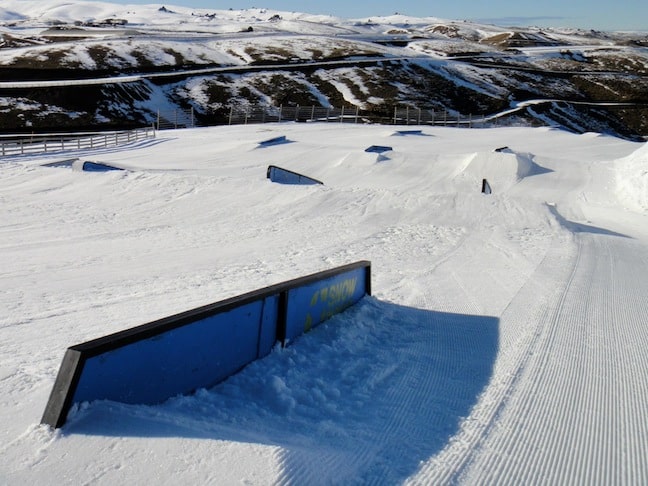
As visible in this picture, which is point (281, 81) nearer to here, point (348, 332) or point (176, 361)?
point (348, 332)

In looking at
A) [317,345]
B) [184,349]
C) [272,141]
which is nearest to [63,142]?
[272,141]

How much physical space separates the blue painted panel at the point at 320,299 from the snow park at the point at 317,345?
3 cm

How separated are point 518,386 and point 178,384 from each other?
3.04 m

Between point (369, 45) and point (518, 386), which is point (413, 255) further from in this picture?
point (369, 45)

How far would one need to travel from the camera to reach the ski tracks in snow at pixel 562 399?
430 centimetres

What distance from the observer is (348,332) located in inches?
271

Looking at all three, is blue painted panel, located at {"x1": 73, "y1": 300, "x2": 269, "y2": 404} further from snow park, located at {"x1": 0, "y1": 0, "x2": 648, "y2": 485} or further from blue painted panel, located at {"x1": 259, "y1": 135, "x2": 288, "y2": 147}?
blue painted panel, located at {"x1": 259, "y1": 135, "x2": 288, "y2": 147}

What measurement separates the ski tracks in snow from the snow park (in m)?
0.02

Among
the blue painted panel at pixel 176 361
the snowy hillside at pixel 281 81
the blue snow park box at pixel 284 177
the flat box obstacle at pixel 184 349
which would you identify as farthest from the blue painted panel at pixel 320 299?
the snowy hillside at pixel 281 81

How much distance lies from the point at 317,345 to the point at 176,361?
1893 millimetres

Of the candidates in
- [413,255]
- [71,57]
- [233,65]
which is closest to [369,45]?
[233,65]

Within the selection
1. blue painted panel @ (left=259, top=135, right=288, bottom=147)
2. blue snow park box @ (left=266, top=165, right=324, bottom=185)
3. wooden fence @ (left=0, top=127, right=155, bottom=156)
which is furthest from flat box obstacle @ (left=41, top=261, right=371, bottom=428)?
wooden fence @ (left=0, top=127, right=155, bottom=156)

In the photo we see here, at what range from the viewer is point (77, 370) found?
13.4 ft

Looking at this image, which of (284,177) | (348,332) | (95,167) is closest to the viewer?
(348,332)
